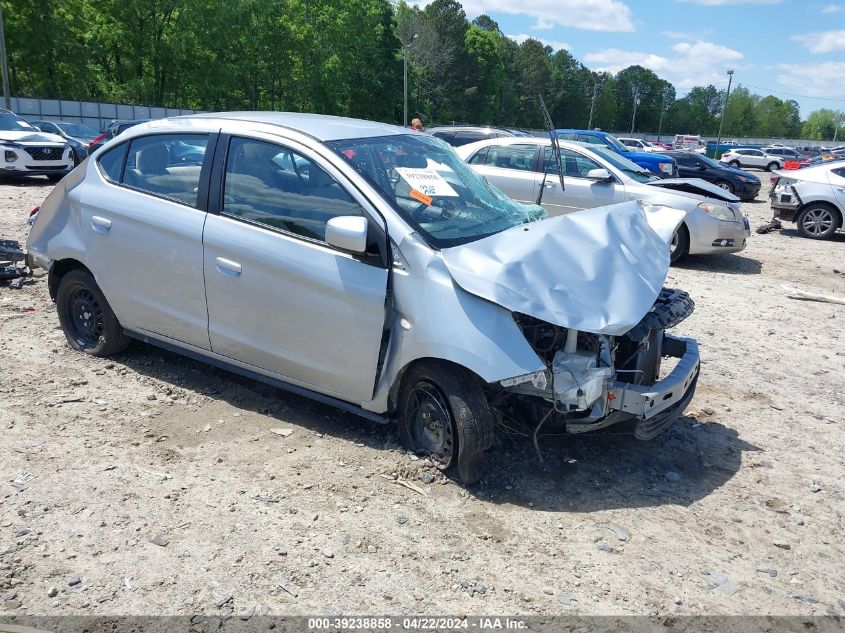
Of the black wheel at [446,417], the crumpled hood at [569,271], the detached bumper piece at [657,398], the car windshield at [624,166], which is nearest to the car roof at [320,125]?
the crumpled hood at [569,271]

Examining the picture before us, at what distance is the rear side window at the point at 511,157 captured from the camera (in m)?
10.9

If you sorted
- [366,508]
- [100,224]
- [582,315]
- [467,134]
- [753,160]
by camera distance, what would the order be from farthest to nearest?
[753,160], [467,134], [100,224], [366,508], [582,315]

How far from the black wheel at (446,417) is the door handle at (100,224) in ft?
8.26

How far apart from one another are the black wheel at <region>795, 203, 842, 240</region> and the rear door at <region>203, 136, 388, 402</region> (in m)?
12.9

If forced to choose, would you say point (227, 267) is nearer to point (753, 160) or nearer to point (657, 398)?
point (657, 398)

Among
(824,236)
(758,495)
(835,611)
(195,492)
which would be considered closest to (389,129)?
(195,492)

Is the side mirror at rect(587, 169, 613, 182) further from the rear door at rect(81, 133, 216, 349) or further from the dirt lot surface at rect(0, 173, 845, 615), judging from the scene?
the rear door at rect(81, 133, 216, 349)

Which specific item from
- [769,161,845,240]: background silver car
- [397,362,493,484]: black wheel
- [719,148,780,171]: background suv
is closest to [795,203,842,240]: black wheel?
[769,161,845,240]: background silver car

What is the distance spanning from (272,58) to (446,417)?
191 feet

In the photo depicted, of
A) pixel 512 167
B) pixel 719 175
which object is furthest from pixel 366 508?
pixel 719 175

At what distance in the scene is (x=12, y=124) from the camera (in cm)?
1756

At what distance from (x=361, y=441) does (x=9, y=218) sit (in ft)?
32.1

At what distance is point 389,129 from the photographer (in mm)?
4898

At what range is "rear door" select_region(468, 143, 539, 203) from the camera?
10703mm
